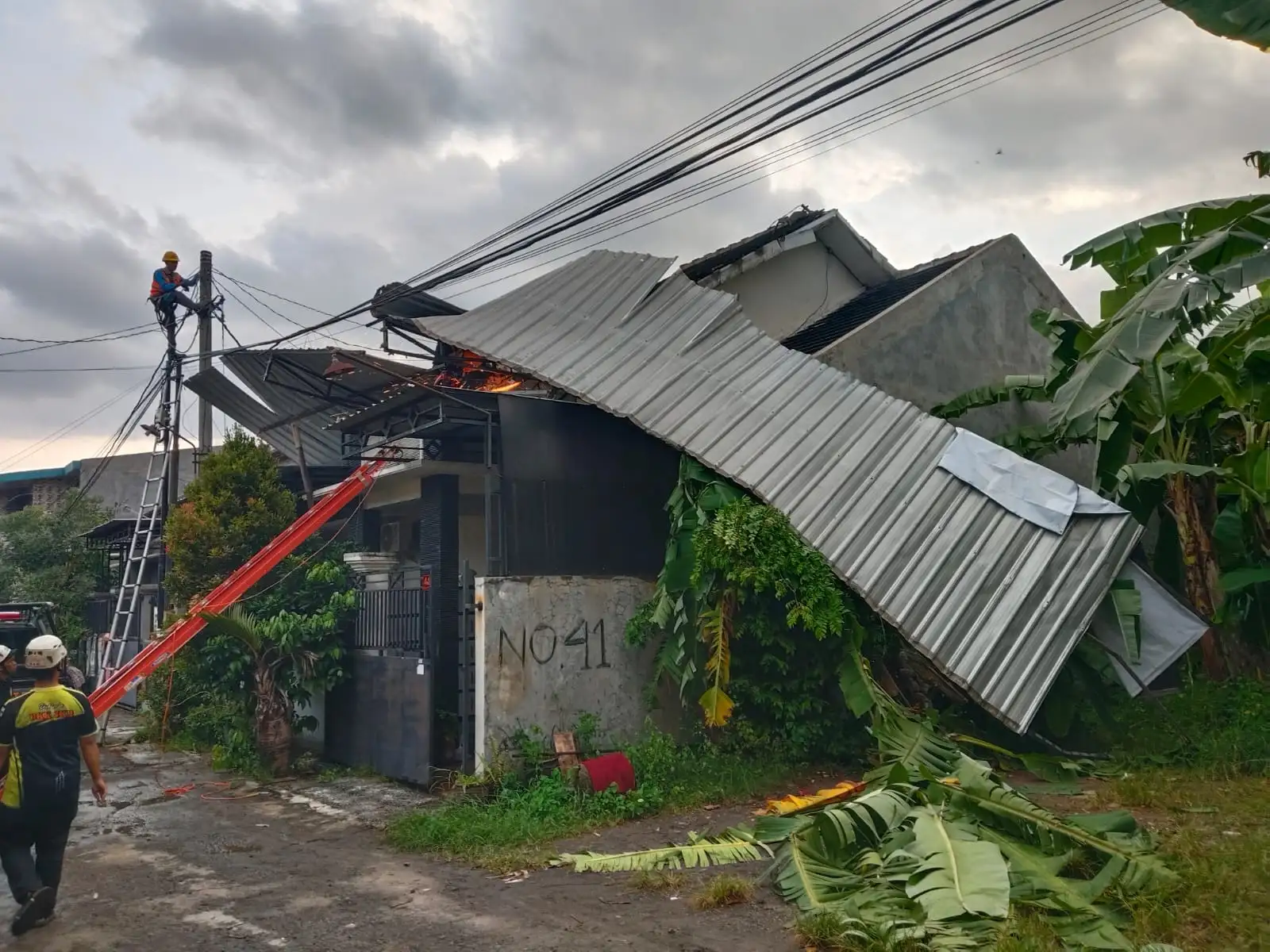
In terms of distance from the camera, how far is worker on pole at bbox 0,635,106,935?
5363 mm

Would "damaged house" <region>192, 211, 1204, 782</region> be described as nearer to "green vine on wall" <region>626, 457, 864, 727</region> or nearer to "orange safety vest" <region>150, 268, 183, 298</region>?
"green vine on wall" <region>626, 457, 864, 727</region>

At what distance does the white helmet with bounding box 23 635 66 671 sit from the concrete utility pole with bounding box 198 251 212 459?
12286mm

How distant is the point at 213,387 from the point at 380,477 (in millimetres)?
5330

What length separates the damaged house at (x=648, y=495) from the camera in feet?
25.5

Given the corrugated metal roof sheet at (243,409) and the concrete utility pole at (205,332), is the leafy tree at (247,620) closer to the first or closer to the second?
the corrugated metal roof sheet at (243,409)

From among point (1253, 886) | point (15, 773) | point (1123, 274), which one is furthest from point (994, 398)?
point (15, 773)

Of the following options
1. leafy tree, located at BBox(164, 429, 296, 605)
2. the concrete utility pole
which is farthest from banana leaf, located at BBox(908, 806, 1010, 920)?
the concrete utility pole

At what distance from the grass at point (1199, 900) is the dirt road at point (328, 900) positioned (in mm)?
642

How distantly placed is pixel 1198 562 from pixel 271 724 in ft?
31.1

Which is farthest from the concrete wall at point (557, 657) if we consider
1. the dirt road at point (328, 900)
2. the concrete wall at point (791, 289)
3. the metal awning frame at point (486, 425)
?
the concrete wall at point (791, 289)

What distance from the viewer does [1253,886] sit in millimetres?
4691

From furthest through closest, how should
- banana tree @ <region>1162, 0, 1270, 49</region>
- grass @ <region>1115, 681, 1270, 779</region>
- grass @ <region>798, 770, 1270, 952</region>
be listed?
grass @ <region>1115, 681, 1270, 779</region> → banana tree @ <region>1162, 0, 1270, 49</region> → grass @ <region>798, 770, 1270, 952</region>

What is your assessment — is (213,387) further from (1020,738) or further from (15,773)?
(1020,738)

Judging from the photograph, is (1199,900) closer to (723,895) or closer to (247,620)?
(723,895)
